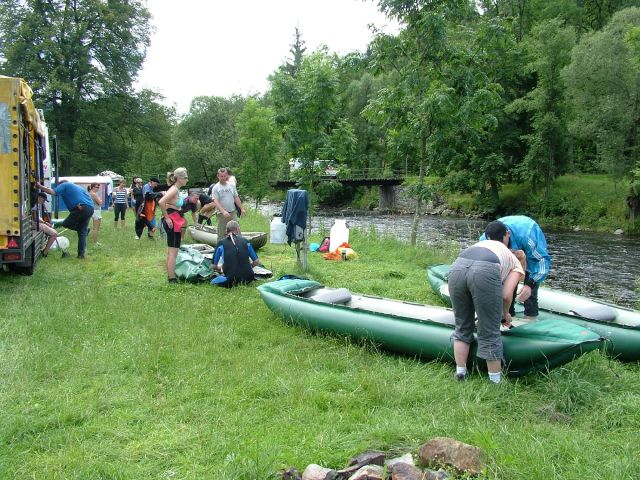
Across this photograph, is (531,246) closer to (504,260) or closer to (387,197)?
(504,260)

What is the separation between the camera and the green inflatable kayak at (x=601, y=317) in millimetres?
5082

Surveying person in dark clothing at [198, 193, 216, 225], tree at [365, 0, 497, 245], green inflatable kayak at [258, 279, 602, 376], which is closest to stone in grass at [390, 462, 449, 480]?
green inflatable kayak at [258, 279, 602, 376]

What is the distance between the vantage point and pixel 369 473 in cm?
285

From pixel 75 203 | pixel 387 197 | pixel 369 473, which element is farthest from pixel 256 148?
pixel 369 473

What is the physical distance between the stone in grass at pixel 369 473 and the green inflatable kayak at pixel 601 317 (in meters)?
2.45

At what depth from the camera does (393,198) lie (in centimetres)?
4034

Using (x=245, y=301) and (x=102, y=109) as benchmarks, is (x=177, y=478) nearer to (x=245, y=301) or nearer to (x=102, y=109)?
(x=245, y=301)

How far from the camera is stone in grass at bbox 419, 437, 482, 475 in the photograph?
2939 mm

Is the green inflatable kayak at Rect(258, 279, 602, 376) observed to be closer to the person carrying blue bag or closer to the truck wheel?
the person carrying blue bag

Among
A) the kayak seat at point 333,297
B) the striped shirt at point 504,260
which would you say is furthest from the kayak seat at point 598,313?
the kayak seat at point 333,297

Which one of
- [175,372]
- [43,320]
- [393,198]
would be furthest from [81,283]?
[393,198]

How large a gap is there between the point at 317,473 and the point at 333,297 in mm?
3330

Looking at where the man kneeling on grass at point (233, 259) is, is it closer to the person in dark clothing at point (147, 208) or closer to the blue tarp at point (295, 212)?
the blue tarp at point (295, 212)

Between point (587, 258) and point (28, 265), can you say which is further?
point (587, 258)
